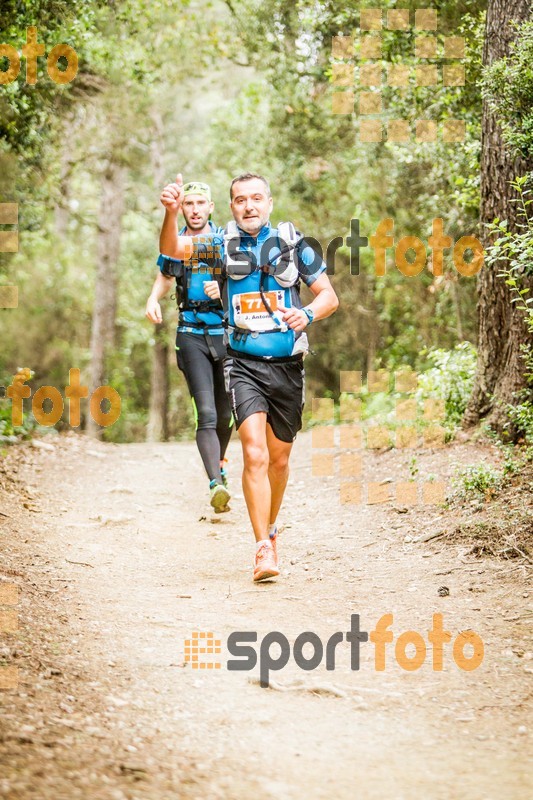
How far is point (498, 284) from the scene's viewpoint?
8.04 m

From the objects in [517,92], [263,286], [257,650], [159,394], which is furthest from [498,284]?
[159,394]

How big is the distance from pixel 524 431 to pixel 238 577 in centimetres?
348

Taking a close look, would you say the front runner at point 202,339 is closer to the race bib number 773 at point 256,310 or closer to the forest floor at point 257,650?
the forest floor at point 257,650

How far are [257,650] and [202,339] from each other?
360cm

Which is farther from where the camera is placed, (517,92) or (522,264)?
(517,92)

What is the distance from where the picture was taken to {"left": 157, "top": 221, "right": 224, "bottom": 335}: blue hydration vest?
281 inches

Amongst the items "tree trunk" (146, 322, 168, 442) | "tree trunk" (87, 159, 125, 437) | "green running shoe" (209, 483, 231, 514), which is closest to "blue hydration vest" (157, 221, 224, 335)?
"green running shoe" (209, 483, 231, 514)

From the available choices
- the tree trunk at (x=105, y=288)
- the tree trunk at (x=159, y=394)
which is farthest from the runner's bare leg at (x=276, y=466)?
the tree trunk at (x=159, y=394)

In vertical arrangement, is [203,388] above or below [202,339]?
below

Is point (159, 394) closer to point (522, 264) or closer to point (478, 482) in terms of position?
point (478, 482)

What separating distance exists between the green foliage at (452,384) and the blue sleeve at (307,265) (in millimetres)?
3933

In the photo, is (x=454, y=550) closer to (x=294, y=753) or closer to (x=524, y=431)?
(x=524, y=431)

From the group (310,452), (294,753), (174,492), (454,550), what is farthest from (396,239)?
(294,753)

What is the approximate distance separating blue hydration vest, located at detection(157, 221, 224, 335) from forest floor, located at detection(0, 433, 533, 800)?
1.67 meters
